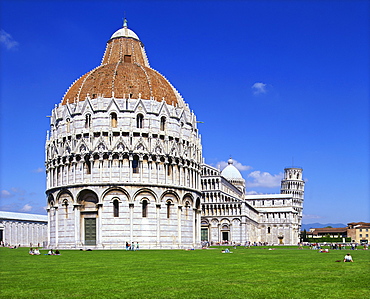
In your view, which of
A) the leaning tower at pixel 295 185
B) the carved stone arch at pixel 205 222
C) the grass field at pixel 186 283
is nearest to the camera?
the grass field at pixel 186 283

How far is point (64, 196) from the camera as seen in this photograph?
65.8 meters

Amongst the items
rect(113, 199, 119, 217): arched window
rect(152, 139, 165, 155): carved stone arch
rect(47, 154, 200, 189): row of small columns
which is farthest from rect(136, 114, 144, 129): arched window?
rect(113, 199, 119, 217): arched window

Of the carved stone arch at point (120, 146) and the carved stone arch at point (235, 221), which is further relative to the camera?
the carved stone arch at point (235, 221)

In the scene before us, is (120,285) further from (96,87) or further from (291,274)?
(96,87)

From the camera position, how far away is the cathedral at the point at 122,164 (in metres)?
63.3

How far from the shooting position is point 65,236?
65.1 meters

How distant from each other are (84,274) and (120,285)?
16.3ft

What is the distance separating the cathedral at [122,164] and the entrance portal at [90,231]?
123mm

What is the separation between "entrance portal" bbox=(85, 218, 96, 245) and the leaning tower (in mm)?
121132

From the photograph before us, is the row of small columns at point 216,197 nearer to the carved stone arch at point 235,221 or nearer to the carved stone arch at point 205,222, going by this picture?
the carved stone arch at point 235,221

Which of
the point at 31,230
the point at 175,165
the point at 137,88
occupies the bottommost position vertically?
the point at 31,230

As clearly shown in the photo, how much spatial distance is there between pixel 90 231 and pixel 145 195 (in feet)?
26.7

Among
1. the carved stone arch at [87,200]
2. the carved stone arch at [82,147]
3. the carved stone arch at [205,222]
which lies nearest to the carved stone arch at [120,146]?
the carved stone arch at [82,147]

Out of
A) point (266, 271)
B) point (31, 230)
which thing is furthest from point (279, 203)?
point (266, 271)
